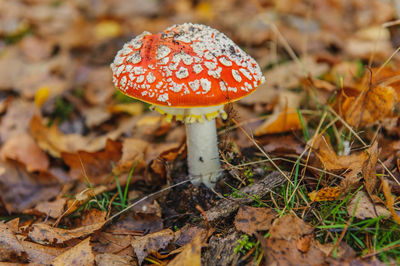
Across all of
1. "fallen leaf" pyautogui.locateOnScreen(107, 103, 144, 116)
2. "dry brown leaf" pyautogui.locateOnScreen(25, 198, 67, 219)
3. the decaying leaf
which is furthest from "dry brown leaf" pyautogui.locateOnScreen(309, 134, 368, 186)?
"fallen leaf" pyautogui.locateOnScreen(107, 103, 144, 116)

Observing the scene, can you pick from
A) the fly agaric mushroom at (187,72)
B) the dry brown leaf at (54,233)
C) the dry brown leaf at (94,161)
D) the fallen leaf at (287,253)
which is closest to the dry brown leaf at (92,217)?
the dry brown leaf at (54,233)

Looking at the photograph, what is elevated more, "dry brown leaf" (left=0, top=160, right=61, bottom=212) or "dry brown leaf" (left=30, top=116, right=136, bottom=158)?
"dry brown leaf" (left=30, top=116, right=136, bottom=158)

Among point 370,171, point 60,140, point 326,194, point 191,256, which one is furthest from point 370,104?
point 60,140

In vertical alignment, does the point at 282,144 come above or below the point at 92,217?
above

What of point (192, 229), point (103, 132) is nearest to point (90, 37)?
point (103, 132)

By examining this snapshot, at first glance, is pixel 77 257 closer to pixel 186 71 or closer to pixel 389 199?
pixel 186 71

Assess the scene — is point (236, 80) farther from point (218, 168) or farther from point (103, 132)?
point (103, 132)

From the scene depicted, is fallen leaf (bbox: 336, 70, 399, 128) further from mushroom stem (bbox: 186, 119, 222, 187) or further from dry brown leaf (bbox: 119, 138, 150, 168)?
dry brown leaf (bbox: 119, 138, 150, 168)
